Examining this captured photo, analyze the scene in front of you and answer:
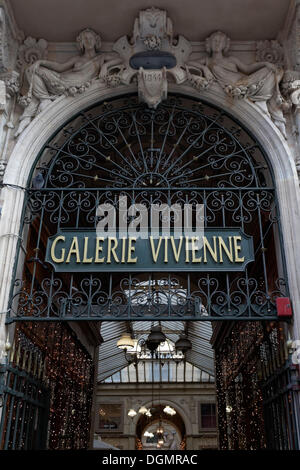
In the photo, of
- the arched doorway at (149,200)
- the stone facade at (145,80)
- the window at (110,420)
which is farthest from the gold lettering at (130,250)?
the window at (110,420)

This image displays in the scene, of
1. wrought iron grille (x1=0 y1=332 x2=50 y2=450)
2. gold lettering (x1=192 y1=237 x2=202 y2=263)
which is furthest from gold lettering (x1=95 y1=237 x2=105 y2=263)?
wrought iron grille (x1=0 y1=332 x2=50 y2=450)

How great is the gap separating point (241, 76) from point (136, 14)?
1.64 m

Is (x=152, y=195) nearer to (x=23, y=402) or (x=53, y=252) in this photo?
(x=53, y=252)

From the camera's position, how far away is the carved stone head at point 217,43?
6.13 meters

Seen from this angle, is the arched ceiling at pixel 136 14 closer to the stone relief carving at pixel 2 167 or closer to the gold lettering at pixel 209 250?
the stone relief carving at pixel 2 167

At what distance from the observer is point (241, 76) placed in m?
6.05

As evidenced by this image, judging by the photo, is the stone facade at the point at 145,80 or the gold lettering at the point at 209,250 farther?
the stone facade at the point at 145,80

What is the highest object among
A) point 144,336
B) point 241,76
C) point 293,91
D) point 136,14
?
point 144,336

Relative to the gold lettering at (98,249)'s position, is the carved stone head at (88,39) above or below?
above

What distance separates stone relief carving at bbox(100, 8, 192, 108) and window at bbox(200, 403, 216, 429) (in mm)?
21510

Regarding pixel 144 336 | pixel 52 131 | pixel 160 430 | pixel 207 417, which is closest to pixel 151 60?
pixel 52 131

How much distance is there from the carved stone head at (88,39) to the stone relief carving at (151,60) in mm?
322
